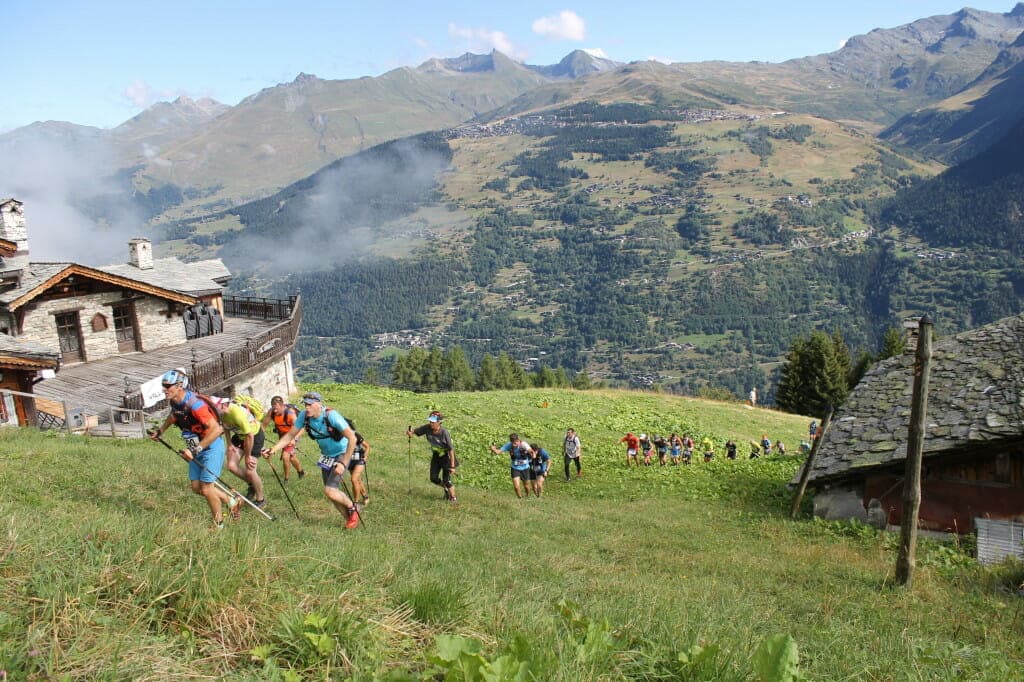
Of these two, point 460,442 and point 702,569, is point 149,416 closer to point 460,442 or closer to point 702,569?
point 460,442

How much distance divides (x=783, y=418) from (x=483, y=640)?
1711 inches

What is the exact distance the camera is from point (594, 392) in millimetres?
42594

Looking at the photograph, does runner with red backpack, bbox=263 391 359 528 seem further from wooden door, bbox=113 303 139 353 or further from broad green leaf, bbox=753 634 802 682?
wooden door, bbox=113 303 139 353

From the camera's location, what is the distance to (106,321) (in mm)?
26453

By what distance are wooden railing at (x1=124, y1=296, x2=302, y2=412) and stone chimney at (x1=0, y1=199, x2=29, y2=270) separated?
8.23m

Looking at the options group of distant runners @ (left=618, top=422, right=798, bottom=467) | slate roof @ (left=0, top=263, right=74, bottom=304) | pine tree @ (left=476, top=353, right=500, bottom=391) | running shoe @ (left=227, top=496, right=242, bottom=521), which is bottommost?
pine tree @ (left=476, top=353, right=500, bottom=391)

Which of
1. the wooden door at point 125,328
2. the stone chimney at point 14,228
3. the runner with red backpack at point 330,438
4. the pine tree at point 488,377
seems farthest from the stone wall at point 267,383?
the pine tree at point 488,377

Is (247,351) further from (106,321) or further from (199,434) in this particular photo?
(199,434)

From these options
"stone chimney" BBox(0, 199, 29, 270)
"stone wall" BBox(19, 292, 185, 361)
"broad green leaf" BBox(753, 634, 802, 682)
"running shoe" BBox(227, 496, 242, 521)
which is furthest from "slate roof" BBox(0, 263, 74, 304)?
"broad green leaf" BBox(753, 634, 802, 682)

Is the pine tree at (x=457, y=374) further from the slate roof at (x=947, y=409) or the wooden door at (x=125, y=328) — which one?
the slate roof at (x=947, y=409)

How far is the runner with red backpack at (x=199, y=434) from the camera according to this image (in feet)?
27.4

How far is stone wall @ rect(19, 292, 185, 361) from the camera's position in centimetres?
2417

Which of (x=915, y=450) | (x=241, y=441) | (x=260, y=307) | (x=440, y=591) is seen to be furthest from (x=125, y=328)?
(x=915, y=450)

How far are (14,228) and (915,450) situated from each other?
3079 centimetres
